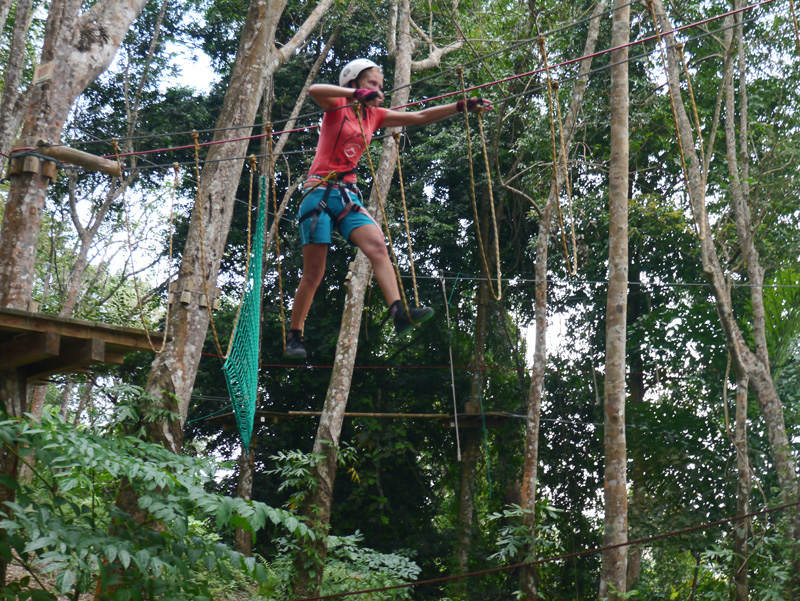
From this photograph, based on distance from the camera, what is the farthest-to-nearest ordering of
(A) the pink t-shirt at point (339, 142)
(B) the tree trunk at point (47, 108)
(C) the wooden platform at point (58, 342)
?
(B) the tree trunk at point (47, 108) → (C) the wooden platform at point (58, 342) → (A) the pink t-shirt at point (339, 142)

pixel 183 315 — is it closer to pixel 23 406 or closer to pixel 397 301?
pixel 23 406

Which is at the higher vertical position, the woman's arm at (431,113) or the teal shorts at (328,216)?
the woman's arm at (431,113)

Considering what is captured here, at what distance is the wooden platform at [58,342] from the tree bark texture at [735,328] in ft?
14.2

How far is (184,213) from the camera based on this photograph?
1045 cm

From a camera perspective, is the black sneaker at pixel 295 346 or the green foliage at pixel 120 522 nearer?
the green foliage at pixel 120 522

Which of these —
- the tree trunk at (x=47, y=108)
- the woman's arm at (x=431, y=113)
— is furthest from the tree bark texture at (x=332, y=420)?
the woman's arm at (x=431, y=113)

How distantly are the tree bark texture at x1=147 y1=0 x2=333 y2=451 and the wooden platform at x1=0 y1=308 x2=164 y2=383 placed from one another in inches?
20.9

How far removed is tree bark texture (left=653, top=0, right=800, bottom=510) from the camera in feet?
20.4

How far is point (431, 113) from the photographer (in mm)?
3098

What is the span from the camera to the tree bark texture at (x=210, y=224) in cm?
417

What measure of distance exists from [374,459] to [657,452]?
119 inches

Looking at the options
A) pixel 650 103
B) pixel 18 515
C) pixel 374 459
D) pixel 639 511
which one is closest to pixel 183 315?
pixel 18 515

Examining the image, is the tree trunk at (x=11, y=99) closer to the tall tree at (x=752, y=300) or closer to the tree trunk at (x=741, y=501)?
the tall tree at (x=752, y=300)

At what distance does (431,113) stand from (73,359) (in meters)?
1.83
